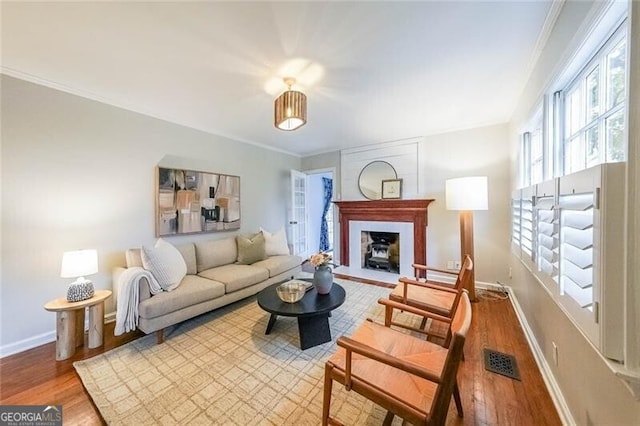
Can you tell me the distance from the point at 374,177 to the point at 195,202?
297cm

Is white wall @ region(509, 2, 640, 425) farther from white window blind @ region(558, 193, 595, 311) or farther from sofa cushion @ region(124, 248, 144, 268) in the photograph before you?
sofa cushion @ region(124, 248, 144, 268)

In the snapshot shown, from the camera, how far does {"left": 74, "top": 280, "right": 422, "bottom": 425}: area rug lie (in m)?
1.40

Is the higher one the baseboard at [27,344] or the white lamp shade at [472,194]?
the white lamp shade at [472,194]

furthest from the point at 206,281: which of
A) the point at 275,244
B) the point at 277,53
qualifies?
the point at 277,53

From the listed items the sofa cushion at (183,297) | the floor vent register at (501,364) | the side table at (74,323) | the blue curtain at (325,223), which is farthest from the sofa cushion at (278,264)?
the blue curtain at (325,223)

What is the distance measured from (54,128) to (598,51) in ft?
13.5

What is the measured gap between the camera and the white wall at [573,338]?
0.85 metres

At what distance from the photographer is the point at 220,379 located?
1.69 meters

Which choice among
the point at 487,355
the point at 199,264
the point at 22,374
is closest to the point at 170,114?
the point at 199,264

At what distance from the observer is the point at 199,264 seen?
3051 millimetres

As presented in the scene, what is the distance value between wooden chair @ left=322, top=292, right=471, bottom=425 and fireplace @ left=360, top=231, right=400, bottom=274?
2.68 metres

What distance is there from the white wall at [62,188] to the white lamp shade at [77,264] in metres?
0.42

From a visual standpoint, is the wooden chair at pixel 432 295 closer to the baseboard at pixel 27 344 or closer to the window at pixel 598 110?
the window at pixel 598 110

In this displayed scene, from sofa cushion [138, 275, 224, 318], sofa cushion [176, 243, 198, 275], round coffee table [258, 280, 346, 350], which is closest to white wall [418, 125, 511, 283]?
round coffee table [258, 280, 346, 350]
